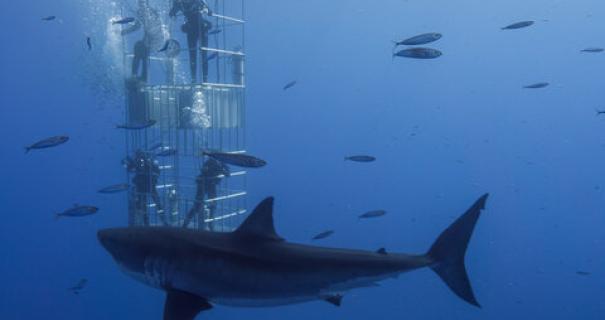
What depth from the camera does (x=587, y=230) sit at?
2896 inches

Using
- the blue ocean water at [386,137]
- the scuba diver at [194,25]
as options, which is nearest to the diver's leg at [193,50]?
the scuba diver at [194,25]

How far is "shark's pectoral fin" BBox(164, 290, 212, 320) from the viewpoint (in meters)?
4.20

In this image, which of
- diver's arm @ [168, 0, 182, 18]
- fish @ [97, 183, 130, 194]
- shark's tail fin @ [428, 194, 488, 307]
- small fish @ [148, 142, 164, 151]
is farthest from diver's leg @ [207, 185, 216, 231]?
shark's tail fin @ [428, 194, 488, 307]

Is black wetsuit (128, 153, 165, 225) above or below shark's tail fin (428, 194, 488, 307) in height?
below

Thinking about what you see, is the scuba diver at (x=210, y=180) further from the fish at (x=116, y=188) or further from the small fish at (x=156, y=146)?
the fish at (x=116, y=188)

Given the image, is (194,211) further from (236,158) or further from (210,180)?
(236,158)

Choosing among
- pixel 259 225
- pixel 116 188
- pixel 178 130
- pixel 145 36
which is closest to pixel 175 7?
pixel 145 36

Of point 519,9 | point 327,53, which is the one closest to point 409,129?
point 327,53

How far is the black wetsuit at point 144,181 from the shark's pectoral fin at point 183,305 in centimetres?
475

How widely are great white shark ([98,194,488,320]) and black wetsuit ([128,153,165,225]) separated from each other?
4480mm

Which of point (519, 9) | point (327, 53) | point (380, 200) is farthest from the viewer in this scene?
point (327, 53)

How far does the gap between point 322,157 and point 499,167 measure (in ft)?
95.9

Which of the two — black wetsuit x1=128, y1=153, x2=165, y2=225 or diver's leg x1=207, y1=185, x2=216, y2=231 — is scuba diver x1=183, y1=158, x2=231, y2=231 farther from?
black wetsuit x1=128, y1=153, x2=165, y2=225

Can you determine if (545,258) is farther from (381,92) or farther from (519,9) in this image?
(381,92)
